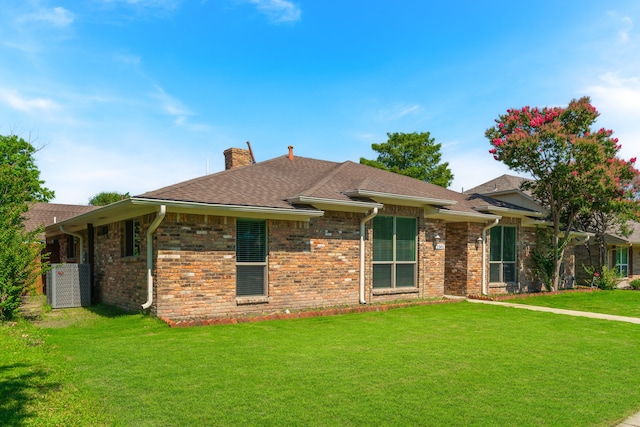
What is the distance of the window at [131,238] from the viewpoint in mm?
11586

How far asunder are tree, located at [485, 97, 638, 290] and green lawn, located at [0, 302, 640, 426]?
8.59 m

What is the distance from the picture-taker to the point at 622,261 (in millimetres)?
26344

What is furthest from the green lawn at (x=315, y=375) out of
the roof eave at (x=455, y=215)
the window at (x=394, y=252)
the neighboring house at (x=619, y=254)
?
the neighboring house at (x=619, y=254)

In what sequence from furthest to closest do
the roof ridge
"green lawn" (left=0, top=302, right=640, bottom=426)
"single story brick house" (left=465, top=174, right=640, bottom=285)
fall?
"single story brick house" (left=465, top=174, right=640, bottom=285), the roof ridge, "green lawn" (left=0, top=302, right=640, bottom=426)

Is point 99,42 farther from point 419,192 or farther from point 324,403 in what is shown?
point 324,403

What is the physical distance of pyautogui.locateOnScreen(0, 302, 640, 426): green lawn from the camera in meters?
4.49

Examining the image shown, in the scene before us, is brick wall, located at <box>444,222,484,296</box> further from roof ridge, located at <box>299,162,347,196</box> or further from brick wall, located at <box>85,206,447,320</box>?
roof ridge, located at <box>299,162,347,196</box>

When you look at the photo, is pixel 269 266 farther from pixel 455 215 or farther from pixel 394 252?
pixel 455 215

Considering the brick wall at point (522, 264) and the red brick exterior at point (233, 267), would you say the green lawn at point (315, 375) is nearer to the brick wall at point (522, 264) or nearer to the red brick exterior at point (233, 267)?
the red brick exterior at point (233, 267)

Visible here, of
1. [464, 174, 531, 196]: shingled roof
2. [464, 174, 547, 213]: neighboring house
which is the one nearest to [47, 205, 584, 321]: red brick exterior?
[464, 174, 547, 213]: neighboring house

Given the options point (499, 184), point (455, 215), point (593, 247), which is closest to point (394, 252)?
point (455, 215)

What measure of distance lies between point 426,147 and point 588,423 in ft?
138

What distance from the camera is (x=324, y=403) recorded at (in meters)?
4.77

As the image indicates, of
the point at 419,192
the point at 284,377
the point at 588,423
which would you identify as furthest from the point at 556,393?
the point at 419,192
